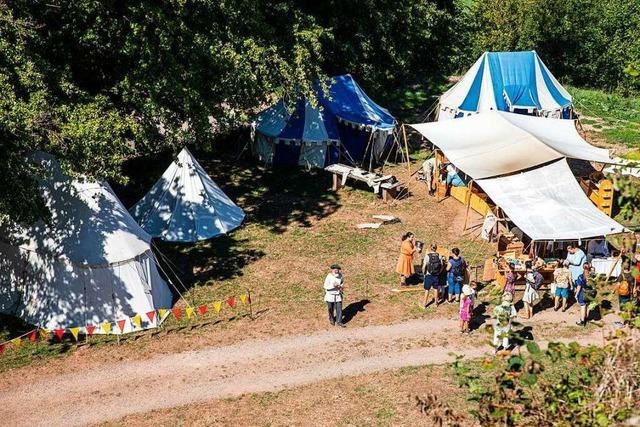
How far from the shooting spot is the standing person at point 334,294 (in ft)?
48.9

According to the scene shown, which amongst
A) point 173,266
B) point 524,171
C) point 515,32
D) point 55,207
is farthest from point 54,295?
point 515,32

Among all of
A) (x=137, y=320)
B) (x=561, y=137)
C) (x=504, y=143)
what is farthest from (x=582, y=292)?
(x=137, y=320)

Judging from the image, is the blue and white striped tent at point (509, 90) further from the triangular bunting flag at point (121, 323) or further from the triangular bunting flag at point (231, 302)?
the triangular bunting flag at point (121, 323)

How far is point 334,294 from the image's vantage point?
49.3 ft

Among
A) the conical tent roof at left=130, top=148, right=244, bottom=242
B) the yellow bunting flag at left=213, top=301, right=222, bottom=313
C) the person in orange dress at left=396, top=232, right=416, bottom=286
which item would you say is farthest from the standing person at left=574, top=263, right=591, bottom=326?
the conical tent roof at left=130, top=148, right=244, bottom=242

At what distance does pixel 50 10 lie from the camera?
17688 millimetres

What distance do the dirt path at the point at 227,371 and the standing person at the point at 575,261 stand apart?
1.32 m

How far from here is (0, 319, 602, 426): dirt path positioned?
13055 millimetres

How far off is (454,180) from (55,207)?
1107 cm

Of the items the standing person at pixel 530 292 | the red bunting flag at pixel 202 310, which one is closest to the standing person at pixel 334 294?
the red bunting flag at pixel 202 310

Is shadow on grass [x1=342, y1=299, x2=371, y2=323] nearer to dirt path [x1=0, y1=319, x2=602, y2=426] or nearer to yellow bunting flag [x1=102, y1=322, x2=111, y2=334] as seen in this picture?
dirt path [x1=0, y1=319, x2=602, y2=426]

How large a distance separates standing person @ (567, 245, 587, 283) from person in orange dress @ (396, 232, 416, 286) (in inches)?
126

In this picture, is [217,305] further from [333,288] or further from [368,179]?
[368,179]

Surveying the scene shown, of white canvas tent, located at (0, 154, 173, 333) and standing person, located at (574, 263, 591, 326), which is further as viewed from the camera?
standing person, located at (574, 263, 591, 326)
